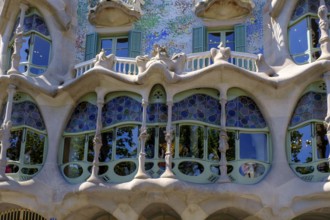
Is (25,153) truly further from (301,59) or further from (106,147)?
(301,59)

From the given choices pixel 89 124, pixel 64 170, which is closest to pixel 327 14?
pixel 89 124

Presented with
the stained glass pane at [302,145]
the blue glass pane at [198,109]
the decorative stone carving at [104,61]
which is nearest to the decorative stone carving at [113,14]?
the decorative stone carving at [104,61]

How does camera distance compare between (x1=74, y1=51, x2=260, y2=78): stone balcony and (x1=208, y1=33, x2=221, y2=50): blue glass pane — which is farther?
(x1=208, y1=33, x2=221, y2=50): blue glass pane

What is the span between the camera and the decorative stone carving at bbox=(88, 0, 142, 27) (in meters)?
17.5

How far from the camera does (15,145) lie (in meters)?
16.0

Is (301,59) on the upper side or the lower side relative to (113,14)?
lower

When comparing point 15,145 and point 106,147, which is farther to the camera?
point 15,145

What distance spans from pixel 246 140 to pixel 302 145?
5.13 feet

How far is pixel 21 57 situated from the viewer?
17000mm

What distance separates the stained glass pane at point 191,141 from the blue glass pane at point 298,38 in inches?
150

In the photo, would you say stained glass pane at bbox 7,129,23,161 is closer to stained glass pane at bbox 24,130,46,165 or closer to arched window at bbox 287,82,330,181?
stained glass pane at bbox 24,130,46,165

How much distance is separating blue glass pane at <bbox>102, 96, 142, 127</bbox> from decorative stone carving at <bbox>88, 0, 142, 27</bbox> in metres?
3.25

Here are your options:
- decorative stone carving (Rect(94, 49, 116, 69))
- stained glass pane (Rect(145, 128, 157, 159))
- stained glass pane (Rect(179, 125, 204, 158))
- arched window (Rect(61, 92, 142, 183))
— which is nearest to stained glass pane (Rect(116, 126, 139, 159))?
arched window (Rect(61, 92, 142, 183))

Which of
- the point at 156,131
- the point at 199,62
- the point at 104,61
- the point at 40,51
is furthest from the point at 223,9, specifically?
the point at 40,51
